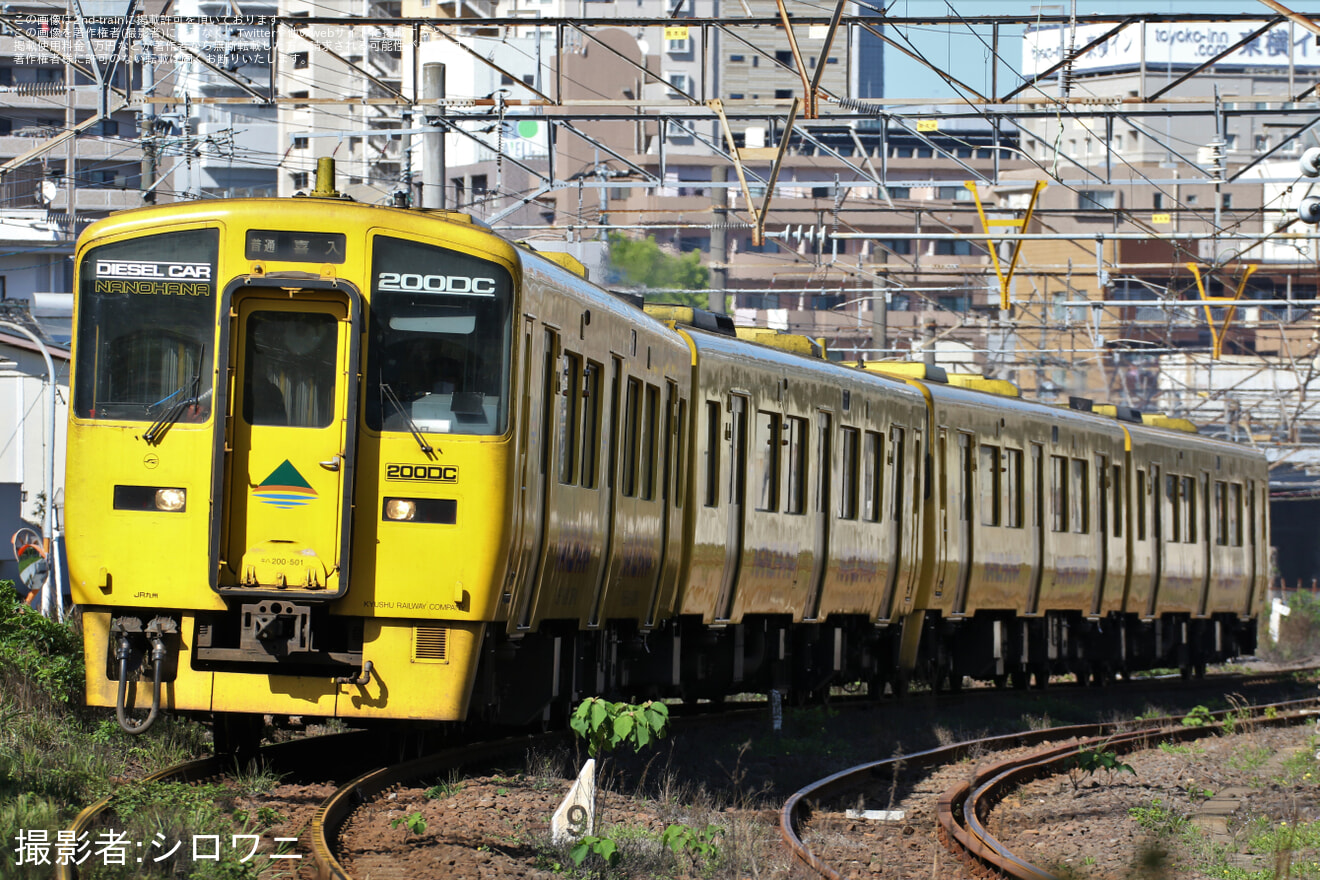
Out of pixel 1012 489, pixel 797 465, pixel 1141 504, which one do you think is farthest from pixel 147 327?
pixel 1141 504

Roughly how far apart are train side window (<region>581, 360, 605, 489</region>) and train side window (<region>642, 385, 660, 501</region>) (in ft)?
3.24

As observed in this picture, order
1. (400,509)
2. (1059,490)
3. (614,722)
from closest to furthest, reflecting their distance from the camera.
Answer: (400,509), (614,722), (1059,490)

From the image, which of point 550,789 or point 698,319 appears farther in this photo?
point 698,319

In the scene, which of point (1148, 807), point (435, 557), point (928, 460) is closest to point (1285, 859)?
point (1148, 807)

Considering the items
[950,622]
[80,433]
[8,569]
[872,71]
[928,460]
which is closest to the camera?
[80,433]

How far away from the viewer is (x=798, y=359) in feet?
48.4

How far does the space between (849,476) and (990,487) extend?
120 inches

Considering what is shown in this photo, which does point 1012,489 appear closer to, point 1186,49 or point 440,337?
point 440,337

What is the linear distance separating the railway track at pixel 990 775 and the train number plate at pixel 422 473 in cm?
238

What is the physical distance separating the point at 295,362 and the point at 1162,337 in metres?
64.2

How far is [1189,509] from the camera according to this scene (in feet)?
76.9

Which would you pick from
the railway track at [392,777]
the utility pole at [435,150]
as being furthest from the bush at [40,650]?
the utility pole at [435,150]

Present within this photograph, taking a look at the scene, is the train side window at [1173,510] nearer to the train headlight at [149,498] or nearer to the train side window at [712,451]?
the train side window at [712,451]

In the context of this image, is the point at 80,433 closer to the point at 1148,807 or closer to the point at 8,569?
the point at 1148,807
